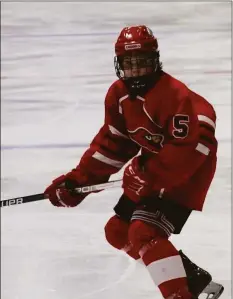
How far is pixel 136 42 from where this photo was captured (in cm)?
271

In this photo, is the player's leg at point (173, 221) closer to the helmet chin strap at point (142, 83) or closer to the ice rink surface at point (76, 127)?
the ice rink surface at point (76, 127)

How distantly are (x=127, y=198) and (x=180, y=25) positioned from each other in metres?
4.50

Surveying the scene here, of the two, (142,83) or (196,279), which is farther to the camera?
(196,279)

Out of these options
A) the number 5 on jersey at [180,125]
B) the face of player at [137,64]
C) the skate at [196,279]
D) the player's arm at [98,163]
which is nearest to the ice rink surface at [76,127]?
the skate at [196,279]

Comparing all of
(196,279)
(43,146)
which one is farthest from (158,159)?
(43,146)

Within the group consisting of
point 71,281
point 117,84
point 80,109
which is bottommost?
point 71,281

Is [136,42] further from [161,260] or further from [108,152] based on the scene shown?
[161,260]

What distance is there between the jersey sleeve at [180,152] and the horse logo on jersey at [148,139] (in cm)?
8

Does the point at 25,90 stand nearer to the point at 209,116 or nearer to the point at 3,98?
the point at 3,98

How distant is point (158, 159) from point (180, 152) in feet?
0.25

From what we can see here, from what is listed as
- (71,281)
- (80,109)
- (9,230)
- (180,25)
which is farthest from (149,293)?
(180,25)

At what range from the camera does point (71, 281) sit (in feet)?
10.6

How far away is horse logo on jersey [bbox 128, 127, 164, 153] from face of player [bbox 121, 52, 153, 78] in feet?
0.58

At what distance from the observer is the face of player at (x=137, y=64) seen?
272 cm
